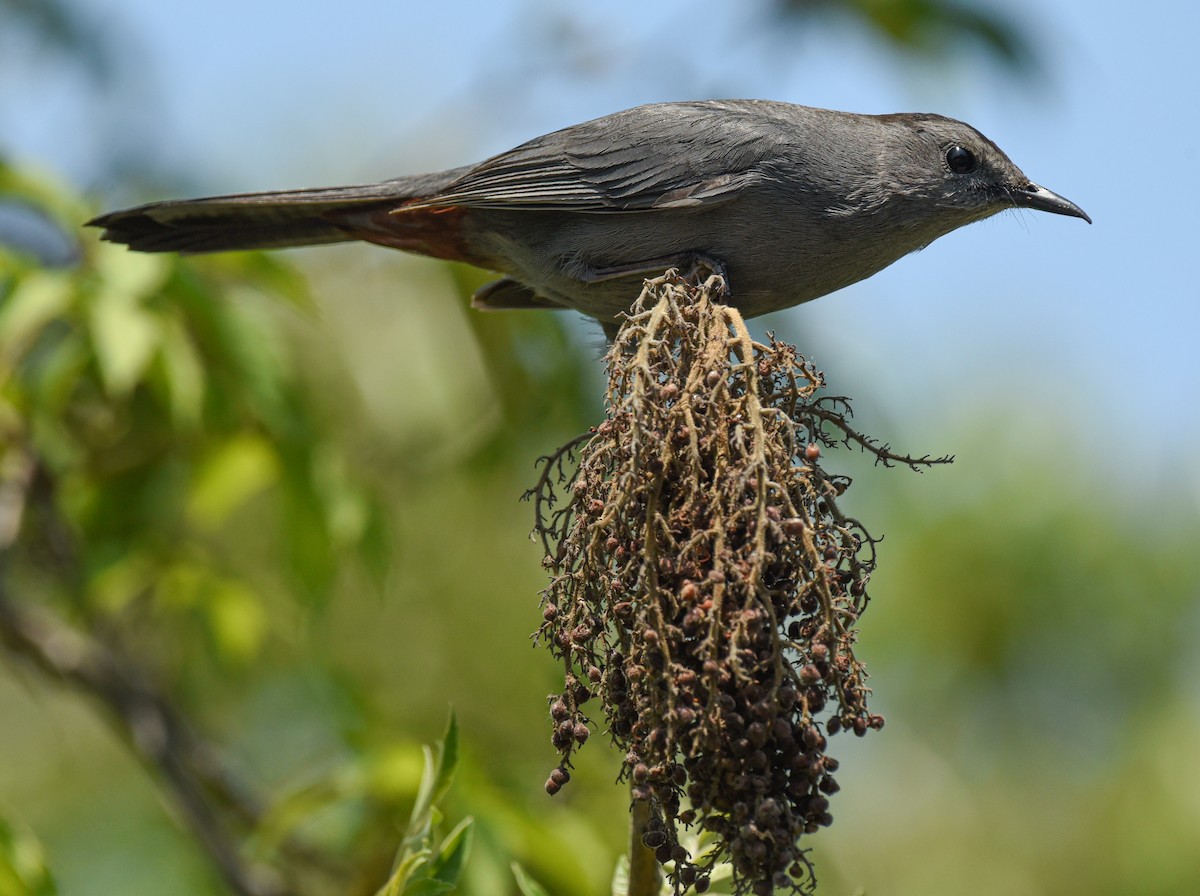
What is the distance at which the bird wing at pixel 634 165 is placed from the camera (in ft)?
13.2

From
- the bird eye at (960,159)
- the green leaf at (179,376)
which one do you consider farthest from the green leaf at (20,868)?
the bird eye at (960,159)

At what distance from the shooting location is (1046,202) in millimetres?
4543

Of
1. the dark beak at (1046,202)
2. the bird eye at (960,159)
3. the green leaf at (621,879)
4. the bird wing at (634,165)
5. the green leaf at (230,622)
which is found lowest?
the green leaf at (621,879)

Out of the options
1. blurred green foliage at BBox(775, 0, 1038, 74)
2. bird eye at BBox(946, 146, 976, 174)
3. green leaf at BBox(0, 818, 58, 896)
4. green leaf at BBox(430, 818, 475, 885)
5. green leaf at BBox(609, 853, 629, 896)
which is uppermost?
blurred green foliage at BBox(775, 0, 1038, 74)

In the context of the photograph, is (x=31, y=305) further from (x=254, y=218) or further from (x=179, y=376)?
(x=254, y=218)

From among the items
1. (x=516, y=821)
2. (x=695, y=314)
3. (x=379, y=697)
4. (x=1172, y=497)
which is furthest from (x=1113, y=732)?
(x=695, y=314)

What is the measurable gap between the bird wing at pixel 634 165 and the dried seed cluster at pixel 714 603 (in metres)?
1.34

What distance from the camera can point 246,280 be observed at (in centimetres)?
480

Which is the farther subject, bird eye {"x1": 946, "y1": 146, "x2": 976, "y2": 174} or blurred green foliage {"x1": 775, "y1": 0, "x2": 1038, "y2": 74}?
blurred green foliage {"x1": 775, "y1": 0, "x2": 1038, "y2": 74}

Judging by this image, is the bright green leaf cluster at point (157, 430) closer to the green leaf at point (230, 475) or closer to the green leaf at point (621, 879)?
the green leaf at point (230, 475)

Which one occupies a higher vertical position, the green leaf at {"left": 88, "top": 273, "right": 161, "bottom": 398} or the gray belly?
the gray belly

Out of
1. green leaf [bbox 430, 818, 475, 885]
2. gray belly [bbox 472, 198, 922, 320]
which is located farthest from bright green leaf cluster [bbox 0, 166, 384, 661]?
green leaf [bbox 430, 818, 475, 885]

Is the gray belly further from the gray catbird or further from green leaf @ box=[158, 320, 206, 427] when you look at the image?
green leaf @ box=[158, 320, 206, 427]

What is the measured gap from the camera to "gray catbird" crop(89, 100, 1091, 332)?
397 cm
